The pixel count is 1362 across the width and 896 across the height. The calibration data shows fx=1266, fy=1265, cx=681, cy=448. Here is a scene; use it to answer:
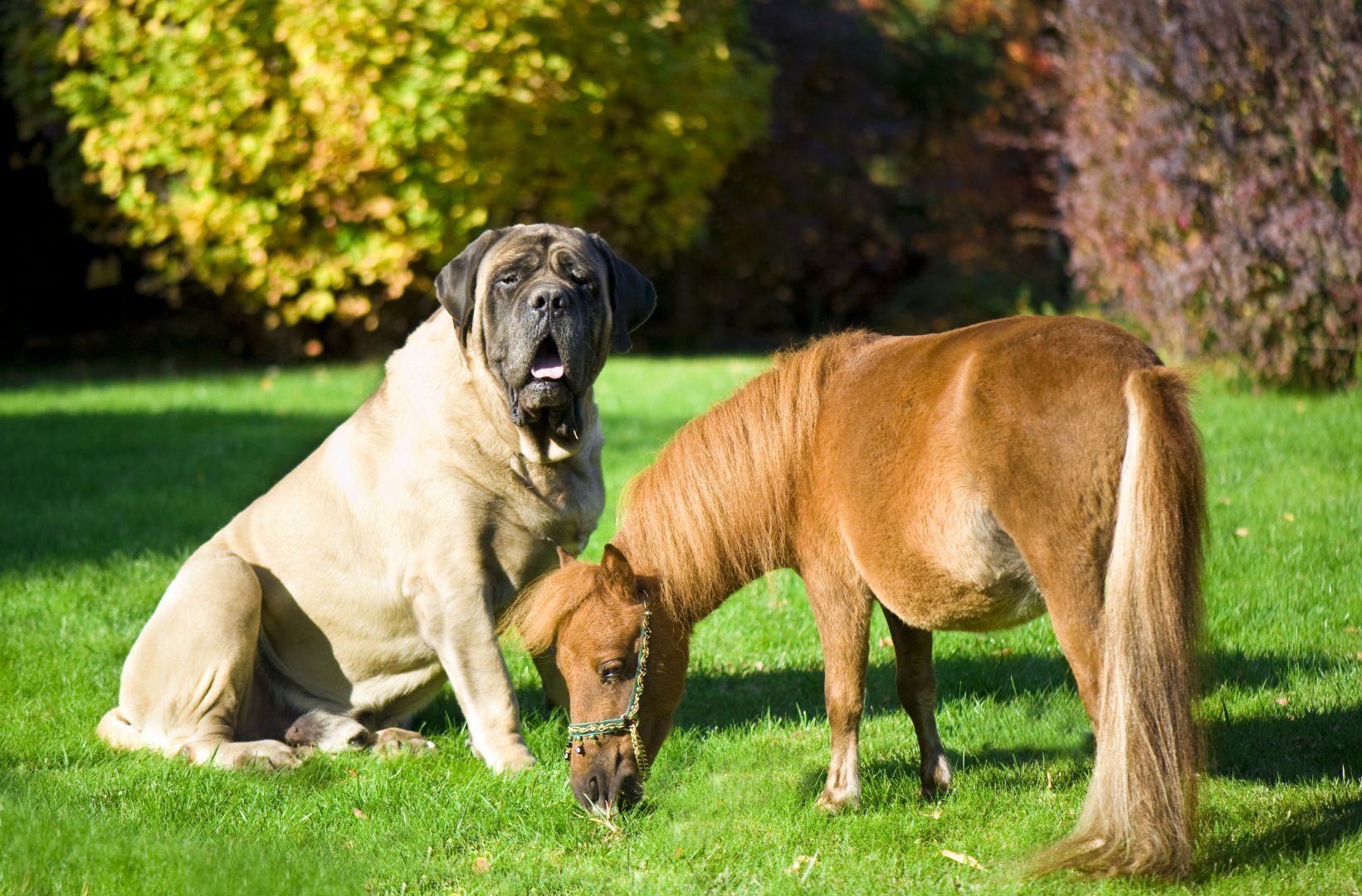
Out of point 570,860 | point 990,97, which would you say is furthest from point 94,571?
point 990,97

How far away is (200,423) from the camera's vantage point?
10.9m

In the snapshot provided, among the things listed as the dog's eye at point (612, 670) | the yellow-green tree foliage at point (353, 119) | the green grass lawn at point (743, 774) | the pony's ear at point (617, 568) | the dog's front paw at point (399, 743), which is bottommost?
the dog's front paw at point (399, 743)

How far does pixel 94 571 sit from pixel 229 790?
120 inches

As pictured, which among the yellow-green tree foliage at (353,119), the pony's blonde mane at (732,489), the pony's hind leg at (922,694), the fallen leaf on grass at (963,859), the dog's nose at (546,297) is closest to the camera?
the fallen leaf on grass at (963,859)

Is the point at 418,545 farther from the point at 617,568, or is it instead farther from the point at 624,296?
the point at 624,296


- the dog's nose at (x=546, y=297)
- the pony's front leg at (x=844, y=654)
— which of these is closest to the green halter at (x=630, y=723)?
the pony's front leg at (x=844, y=654)

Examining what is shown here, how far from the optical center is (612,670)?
3.76 m

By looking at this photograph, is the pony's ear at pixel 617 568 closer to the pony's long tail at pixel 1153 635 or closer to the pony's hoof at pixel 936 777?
the pony's hoof at pixel 936 777

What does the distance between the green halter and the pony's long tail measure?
4.40ft

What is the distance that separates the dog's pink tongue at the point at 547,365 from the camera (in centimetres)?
428

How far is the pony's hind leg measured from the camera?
13.3 ft

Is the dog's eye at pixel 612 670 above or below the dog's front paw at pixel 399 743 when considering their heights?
above

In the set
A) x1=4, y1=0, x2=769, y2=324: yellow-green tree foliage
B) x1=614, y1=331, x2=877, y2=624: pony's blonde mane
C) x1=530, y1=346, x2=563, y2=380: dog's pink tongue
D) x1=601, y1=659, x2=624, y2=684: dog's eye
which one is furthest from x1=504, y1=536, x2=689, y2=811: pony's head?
x1=4, y1=0, x2=769, y2=324: yellow-green tree foliage

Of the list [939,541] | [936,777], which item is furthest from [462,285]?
[936,777]
